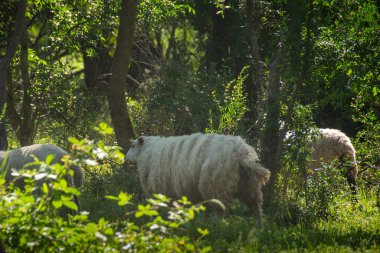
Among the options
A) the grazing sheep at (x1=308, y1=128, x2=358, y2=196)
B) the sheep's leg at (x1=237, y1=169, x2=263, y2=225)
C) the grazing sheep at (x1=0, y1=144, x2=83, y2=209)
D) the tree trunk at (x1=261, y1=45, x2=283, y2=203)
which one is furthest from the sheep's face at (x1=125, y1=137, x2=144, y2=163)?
the grazing sheep at (x1=308, y1=128, x2=358, y2=196)

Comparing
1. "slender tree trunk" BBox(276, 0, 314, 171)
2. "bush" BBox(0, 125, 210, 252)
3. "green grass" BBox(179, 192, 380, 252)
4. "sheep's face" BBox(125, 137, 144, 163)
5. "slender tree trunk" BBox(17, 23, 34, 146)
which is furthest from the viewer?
"slender tree trunk" BBox(17, 23, 34, 146)

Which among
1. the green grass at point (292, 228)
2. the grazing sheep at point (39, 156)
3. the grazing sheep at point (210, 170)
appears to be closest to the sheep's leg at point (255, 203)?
the grazing sheep at point (210, 170)

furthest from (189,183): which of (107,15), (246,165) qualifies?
(107,15)

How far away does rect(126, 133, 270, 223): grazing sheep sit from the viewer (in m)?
9.02

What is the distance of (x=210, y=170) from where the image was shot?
9.13 m

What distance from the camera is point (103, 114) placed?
54.7 ft

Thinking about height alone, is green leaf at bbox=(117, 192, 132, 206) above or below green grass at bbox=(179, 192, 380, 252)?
above

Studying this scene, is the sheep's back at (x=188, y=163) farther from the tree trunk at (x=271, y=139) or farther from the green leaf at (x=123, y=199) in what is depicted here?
the green leaf at (x=123, y=199)

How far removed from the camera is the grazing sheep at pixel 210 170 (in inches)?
355

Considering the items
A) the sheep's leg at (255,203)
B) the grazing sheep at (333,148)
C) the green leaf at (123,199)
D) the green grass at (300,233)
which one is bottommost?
the green grass at (300,233)

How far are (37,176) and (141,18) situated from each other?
10.6 m

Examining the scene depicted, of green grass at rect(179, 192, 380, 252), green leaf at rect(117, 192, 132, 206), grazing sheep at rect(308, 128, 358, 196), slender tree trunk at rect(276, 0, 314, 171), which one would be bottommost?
green grass at rect(179, 192, 380, 252)

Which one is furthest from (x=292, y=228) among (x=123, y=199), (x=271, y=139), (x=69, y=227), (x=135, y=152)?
(x=69, y=227)

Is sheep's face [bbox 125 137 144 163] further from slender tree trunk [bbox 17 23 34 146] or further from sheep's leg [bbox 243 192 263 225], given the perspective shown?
slender tree trunk [bbox 17 23 34 146]
